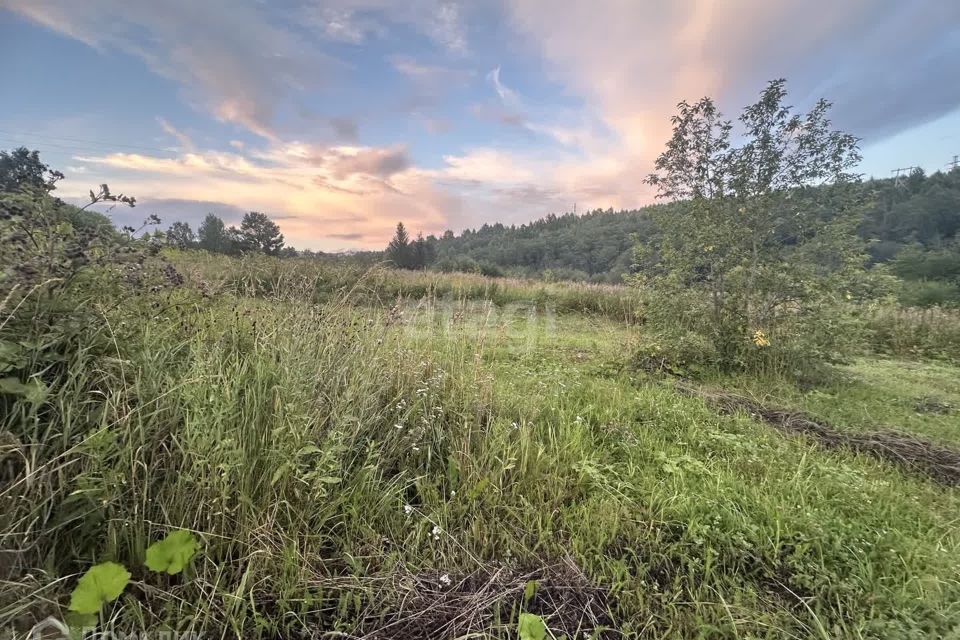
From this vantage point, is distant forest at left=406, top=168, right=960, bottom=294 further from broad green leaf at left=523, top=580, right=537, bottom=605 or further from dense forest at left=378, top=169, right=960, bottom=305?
broad green leaf at left=523, top=580, right=537, bottom=605

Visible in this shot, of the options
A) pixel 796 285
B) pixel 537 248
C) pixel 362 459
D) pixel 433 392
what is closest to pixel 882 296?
pixel 796 285

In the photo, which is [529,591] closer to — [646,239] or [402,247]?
[646,239]

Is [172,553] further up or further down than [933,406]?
further up

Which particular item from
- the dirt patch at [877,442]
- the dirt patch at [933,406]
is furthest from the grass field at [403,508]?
the dirt patch at [933,406]

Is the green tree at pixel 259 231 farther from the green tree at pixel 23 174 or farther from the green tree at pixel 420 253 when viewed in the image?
the green tree at pixel 420 253

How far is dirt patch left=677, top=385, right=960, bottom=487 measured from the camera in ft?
8.67

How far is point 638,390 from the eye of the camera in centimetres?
390

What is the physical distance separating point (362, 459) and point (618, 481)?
1461mm

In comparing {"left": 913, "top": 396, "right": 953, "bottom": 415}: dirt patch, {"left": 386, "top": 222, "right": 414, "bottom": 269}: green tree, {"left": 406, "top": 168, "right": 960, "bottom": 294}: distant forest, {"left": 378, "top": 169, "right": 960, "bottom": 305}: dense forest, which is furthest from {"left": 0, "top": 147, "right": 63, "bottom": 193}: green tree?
{"left": 386, "top": 222, "right": 414, "bottom": 269}: green tree

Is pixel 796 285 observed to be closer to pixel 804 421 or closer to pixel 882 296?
pixel 882 296

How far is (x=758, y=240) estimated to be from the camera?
15.7 feet

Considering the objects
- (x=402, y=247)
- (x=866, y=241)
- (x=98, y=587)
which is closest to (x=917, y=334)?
(x=866, y=241)

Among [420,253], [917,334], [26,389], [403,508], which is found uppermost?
[420,253]

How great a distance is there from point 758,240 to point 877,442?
2.74 metres
